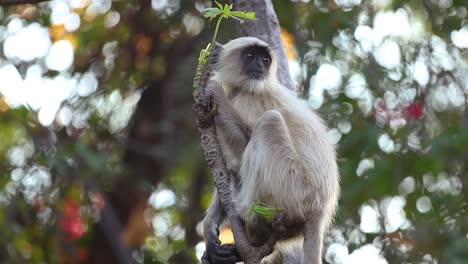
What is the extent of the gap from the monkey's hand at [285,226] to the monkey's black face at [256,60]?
1285mm

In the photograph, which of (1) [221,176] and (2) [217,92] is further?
(2) [217,92]

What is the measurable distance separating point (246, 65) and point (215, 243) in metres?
1.46

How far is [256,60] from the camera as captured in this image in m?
6.89

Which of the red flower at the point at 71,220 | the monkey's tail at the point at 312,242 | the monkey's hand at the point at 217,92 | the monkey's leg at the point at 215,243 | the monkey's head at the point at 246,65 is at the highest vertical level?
the monkey's hand at the point at 217,92

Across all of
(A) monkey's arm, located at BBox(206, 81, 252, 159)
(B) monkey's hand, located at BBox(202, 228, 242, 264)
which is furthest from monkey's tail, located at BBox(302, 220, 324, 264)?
(A) monkey's arm, located at BBox(206, 81, 252, 159)

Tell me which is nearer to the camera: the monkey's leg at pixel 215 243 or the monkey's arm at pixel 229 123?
the monkey's leg at pixel 215 243

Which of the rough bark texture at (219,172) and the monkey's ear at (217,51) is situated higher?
the rough bark texture at (219,172)

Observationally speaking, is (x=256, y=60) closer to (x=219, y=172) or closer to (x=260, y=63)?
(x=260, y=63)

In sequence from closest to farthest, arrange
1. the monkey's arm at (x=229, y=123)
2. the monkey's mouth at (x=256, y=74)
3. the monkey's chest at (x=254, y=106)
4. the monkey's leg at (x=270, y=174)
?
the monkey's leg at (x=270, y=174) → the monkey's arm at (x=229, y=123) → the monkey's chest at (x=254, y=106) → the monkey's mouth at (x=256, y=74)

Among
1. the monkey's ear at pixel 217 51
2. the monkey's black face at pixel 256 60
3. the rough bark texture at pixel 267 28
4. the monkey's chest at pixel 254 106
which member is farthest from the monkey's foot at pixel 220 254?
the rough bark texture at pixel 267 28

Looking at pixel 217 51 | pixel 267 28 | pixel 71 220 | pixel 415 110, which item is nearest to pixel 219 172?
pixel 217 51

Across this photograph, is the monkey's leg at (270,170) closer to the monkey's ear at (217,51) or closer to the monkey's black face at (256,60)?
the monkey's black face at (256,60)

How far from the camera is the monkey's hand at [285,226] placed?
534cm

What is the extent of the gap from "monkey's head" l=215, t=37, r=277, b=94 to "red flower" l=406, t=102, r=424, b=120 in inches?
90.3
